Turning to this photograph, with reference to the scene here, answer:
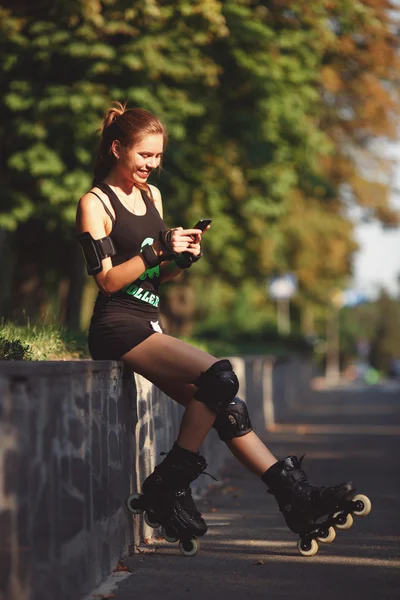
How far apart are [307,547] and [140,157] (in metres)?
1.99

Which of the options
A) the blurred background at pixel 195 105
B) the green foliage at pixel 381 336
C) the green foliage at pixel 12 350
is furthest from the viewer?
the green foliage at pixel 381 336

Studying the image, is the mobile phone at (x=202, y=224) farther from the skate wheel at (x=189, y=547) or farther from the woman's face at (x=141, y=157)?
the skate wheel at (x=189, y=547)

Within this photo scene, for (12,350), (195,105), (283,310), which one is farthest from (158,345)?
(283,310)

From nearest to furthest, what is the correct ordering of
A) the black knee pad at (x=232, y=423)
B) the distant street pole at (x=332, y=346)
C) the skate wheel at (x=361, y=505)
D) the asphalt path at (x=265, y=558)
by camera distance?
the asphalt path at (x=265, y=558) < the skate wheel at (x=361, y=505) < the black knee pad at (x=232, y=423) < the distant street pole at (x=332, y=346)

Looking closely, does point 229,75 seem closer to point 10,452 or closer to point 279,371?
point 279,371

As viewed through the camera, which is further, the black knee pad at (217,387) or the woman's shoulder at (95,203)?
the woman's shoulder at (95,203)

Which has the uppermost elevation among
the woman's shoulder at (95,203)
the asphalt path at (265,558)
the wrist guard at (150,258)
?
the woman's shoulder at (95,203)

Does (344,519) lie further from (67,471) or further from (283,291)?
(283,291)

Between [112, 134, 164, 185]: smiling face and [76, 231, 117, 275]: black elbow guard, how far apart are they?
41cm

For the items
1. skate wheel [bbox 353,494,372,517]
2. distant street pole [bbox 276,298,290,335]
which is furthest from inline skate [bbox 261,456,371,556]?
distant street pole [bbox 276,298,290,335]

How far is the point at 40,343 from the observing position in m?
8.62

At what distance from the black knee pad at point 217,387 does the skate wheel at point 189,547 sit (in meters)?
0.66

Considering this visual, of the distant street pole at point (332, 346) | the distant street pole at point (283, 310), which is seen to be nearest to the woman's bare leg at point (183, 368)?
the distant street pole at point (283, 310)

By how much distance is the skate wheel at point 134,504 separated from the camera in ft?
21.4
